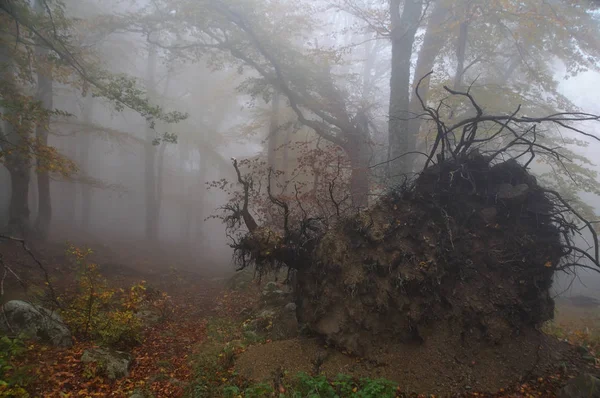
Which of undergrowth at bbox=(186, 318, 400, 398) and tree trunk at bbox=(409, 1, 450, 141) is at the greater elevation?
tree trunk at bbox=(409, 1, 450, 141)

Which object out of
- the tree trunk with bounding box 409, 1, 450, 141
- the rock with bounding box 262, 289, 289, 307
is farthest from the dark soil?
the tree trunk with bounding box 409, 1, 450, 141

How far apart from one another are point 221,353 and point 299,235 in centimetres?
247

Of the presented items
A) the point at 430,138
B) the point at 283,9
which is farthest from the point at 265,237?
the point at 283,9

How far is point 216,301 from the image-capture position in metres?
10.2

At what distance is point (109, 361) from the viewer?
525 cm

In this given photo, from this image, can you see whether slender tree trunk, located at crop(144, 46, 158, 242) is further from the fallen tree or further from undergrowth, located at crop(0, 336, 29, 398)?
the fallen tree

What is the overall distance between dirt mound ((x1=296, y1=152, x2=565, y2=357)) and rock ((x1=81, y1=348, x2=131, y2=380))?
3014 mm

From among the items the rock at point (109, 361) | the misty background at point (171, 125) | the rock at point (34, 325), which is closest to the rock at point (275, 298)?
the rock at point (109, 361)

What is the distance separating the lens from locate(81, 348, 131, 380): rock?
5074 millimetres

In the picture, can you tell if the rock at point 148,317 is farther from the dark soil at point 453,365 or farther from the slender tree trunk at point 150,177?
the slender tree trunk at point 150,177

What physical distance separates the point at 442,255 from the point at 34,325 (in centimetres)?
700

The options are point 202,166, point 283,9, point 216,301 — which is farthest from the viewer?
point 202,166

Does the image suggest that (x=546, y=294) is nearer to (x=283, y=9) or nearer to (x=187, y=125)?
(x=283, y=9)

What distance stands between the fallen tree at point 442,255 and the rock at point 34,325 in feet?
12.0
